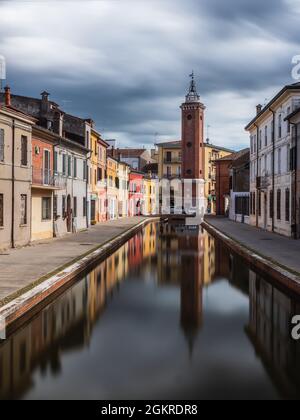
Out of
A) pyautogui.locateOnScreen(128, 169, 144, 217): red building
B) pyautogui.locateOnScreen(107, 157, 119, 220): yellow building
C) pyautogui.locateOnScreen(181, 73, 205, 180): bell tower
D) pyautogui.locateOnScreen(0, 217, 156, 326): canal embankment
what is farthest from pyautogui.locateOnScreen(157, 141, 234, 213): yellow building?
pyautogui.locateOnScreen(0, 217, 156, 326): canal embankment

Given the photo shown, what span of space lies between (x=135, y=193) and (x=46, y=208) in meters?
43.3

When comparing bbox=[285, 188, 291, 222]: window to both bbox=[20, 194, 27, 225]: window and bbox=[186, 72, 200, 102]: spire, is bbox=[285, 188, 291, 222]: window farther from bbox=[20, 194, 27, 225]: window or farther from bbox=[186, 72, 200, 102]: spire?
bbox=[186, 72, 200, 102]: spire

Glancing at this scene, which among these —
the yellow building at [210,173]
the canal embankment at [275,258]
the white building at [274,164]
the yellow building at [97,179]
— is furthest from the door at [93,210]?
the yellow building at [210,173]

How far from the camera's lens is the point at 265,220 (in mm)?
37406

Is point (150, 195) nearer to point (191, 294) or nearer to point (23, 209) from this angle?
point (23, 209)

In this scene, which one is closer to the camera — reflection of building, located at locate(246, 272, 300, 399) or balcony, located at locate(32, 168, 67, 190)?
reflection of building, located at locate(246, 272, 300, 399)

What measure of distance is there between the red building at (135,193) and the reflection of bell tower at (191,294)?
45.3 m

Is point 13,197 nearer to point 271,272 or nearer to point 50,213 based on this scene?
point 50,213

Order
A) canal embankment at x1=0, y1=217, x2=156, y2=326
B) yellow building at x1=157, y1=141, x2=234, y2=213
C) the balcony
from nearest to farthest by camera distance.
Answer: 1. canal embankment at x1=0, y1=217, x2=156, y2=326
2. the balcony
3. yellow building at x1=157, y1=141, x2=234, y2=213

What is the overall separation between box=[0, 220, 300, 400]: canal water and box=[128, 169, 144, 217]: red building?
5357 centimetres

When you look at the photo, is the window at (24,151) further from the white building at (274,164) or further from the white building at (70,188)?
the white building at (274,164)

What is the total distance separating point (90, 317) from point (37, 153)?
1719cm

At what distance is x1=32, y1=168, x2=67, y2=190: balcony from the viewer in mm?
25503

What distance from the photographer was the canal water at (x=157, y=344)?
6859 mm
